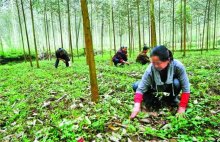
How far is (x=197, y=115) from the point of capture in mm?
4637

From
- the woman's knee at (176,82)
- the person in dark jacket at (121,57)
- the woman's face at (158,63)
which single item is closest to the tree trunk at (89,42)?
the woman's face at (158,63)

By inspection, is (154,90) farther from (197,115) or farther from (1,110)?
(1,110)

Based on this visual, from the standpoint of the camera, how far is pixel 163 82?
15.5 ft

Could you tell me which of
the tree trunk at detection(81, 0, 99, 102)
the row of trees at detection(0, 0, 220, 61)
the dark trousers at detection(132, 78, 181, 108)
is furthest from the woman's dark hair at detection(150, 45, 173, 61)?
the row of trees at detection(0, 0, 220, 61)

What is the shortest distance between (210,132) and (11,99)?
651 centimetres

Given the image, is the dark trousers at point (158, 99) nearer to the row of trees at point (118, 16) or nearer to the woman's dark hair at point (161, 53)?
the woman's dark hair at point (161, 53)

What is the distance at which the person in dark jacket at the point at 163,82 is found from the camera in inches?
166

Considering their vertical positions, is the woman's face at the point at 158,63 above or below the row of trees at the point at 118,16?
below

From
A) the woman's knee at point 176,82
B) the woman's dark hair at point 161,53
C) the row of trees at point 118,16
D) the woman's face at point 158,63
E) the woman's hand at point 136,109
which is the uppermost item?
the row of trees at point 118,16

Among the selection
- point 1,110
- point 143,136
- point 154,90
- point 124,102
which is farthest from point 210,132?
point 1,110

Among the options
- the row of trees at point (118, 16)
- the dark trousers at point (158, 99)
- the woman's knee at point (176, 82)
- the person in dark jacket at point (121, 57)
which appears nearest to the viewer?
the woman's knee at point (176, 82)

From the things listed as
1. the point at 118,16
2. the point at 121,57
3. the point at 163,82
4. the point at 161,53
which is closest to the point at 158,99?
the point at 163,82

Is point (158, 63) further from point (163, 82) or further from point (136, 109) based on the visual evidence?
point (136, 109)

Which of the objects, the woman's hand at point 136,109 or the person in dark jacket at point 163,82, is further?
the woman's hand at point 136,109
